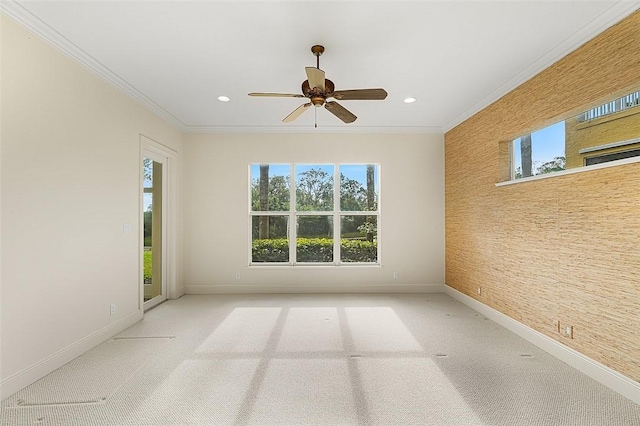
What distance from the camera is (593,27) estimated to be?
2.40 meters

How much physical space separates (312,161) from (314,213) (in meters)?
0.90

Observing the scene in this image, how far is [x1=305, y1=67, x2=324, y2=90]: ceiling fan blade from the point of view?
235 centimetres

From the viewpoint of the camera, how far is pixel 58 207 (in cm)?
264

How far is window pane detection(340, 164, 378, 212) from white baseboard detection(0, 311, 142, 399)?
360cm

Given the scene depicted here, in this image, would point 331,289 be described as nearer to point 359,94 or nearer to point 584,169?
point 359,94

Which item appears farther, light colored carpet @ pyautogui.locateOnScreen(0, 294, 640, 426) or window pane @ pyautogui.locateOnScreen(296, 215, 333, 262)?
window pane @ pyautogui.locateOnScreen(296, 215, 333, 262)

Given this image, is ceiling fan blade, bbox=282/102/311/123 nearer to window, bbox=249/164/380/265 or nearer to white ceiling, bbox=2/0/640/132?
white ceiling, bbox=2/0/640/132

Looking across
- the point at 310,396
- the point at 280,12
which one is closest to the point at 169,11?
the point at 280,12

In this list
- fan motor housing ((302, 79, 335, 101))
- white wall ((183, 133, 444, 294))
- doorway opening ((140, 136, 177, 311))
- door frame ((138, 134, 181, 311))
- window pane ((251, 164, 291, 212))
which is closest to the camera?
fan motor housing ((302, 79, 335, 101))

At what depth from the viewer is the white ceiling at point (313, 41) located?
2.21 meters

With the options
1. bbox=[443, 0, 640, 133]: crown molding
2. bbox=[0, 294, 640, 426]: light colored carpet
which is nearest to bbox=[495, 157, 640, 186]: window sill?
bbox=[443, 0, 640, 133]: crown molding

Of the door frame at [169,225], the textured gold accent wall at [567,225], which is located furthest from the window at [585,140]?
the door frame at [169,225]

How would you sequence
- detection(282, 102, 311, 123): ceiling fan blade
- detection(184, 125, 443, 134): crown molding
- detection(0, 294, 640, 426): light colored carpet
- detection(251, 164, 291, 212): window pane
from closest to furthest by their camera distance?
detection(0, 294, 640, 426): light colored carpet → detection(282, 102, 311, 123): ceiling fan blade → detection(184, 125, 443, 134): crown molding → detection(251, 164, 291, 212): window pane

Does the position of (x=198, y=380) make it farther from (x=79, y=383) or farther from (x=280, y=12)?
(x=280, y=12)
